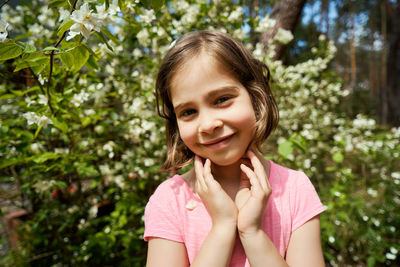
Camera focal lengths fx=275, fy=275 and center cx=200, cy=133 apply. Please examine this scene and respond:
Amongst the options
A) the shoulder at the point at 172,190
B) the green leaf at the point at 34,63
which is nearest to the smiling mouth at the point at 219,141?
the shoulder at the point at 172,190

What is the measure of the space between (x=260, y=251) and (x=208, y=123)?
0.42 meters

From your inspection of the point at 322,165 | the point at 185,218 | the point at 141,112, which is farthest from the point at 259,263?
the point at 322,165

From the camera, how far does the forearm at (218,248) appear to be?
0.82m

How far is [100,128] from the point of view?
78.1 inches

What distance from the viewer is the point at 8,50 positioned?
81cm

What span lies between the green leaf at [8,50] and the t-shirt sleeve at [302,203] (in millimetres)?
1026

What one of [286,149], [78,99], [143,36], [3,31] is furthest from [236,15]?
[3,31]

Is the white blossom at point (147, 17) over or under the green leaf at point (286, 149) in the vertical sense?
over

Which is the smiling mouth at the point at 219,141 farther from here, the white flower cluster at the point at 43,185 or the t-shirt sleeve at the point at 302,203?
the white flower cluster at the point at 43,185

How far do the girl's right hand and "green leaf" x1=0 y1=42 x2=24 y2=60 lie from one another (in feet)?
2.28

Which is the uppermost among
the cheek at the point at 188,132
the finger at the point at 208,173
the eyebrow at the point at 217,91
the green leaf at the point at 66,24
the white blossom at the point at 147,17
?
the white blossom at the point at 147,17

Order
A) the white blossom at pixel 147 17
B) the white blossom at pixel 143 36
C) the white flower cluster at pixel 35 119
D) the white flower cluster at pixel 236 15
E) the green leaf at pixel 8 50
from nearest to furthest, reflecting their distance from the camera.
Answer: the green leaf at pixel 8 50 → the white flower cluster at pixel 35 119 → the white blossom at pixel 147 17 → the white blossom at pixel 143 36 → the white flower cluster at pixel 236 15

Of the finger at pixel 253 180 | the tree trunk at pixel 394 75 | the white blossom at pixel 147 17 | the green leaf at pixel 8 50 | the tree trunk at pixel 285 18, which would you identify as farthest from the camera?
the tree trunk at pixel 394 75

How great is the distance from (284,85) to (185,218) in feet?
7.44
